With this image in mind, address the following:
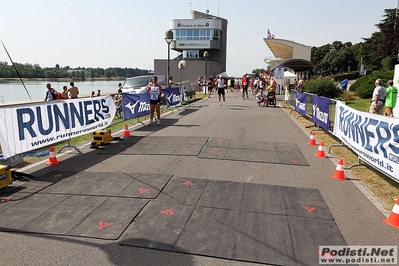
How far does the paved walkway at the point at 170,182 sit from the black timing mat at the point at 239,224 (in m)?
0.04

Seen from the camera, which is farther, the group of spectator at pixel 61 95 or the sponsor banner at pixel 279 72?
the sponsor banner at pixel 279 72

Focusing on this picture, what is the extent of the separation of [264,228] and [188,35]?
7908 cm

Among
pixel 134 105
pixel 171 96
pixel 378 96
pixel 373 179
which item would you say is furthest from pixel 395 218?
pixel 171 96

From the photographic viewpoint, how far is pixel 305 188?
19.1ft

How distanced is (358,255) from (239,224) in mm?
1506

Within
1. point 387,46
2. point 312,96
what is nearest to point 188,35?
point 387,46

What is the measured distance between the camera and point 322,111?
11234 millimetres

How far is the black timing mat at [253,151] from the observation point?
7818 mm

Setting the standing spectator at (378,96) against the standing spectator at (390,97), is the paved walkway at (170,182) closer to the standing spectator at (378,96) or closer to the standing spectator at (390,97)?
the standing spectator at (378,96)

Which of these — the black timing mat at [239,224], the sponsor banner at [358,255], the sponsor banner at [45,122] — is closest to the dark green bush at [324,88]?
the sponsor banner at [45,122]

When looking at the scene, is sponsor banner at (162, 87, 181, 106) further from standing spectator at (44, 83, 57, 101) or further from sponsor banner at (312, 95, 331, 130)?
sponsor banner at (312, 95, 331, 130)

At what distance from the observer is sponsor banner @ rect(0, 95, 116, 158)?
257 inches

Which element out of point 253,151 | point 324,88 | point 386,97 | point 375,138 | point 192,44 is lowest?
point 253,151

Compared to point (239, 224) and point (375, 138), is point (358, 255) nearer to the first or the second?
point (239, 224)
